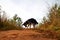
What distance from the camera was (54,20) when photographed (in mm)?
6301

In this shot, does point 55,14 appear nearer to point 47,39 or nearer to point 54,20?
point 54,20

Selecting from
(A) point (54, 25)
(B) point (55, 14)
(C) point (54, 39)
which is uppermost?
(B) point (55, 14)

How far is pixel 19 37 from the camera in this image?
15.5ft

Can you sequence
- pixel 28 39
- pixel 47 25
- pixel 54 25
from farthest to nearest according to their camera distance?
1. pixel 47 25
2. pixel 54 25
3. pixel 28 39

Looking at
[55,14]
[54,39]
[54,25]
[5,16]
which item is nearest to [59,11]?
[55,14]

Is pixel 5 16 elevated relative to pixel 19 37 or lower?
elevated

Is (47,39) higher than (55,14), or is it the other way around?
(55,14)

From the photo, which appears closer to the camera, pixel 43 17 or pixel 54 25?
pixel 54 25

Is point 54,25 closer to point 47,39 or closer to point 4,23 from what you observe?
point 47,39

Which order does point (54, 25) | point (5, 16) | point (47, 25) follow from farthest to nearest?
point (5, 16)
point (47, 25)
point (54, 25)

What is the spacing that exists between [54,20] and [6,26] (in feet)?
6.21

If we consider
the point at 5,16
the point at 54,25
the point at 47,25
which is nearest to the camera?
the point at 54,25

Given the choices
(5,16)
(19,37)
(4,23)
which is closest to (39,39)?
(19,37)

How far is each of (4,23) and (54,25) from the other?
2.09 meters
